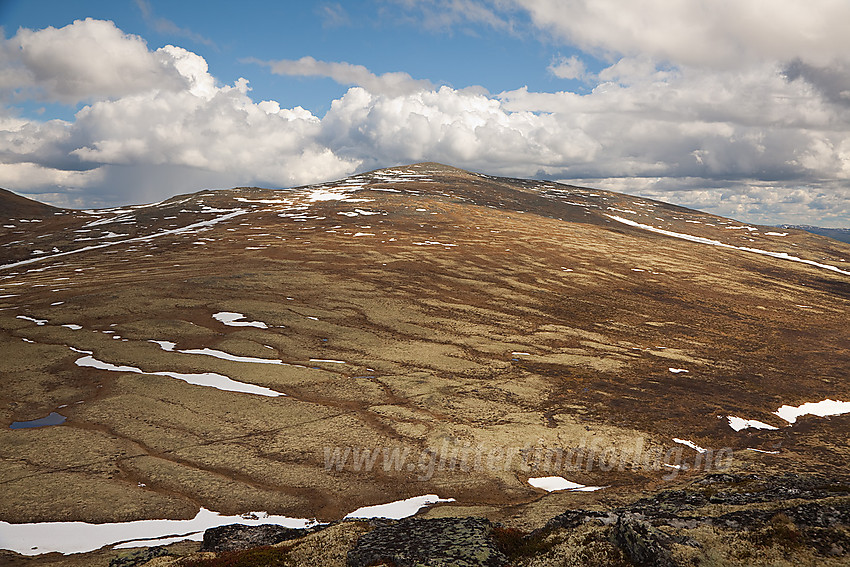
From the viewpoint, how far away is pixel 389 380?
144 ft

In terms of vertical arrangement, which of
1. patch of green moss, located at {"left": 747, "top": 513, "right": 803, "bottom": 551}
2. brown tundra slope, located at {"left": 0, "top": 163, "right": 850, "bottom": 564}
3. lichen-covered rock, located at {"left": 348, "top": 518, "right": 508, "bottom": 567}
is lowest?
brown tundra slope, located at {"left": 0, "top": 163, "right": 850, "bottom": 564}

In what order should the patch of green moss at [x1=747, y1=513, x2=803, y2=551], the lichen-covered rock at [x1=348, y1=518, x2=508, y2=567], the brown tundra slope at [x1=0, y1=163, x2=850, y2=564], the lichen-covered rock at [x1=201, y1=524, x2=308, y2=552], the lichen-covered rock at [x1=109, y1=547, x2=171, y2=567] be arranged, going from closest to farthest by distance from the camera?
the patch of green moss at [x1=747, y1=513, x2=803, y2=551]
the lichen-covered rock at [x1=348, y1=518, x2=508, y2=567]
the lichen-covered rock at [x1=109, y1=547, x2=171, y2=567]
the lichen-covered rock at [x1=201, y1=524, x2=308, y2=552]
the brown tundra slope at [x1=0, y1=163, x2=850, y2=564]

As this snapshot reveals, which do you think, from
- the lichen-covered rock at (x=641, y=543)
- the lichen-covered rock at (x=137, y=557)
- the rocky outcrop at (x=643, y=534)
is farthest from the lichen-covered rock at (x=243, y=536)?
the lichen-covered rock at (x=641, y=543)

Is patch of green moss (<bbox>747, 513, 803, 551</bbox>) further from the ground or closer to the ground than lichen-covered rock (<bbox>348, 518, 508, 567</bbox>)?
further from the ground

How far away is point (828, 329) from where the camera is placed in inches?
2921

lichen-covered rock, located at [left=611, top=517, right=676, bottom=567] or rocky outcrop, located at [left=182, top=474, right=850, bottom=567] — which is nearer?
lichen-covered rock, located at [left=611, top=517, right=676, bottom=567]

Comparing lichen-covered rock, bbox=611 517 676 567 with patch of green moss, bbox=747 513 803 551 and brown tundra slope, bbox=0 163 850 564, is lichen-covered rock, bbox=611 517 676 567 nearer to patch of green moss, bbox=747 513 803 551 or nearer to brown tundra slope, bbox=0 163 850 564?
patch of green moss, bbox=747 513 803 551

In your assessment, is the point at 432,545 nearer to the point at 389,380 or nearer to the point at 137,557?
the point at 137,557

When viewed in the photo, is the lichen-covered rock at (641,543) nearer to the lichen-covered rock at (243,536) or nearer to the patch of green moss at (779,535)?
the patch of green moss at (779,535)

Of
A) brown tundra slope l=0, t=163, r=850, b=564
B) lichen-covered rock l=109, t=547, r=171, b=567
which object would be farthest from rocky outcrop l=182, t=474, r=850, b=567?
brown tundra slope l=0, t=163, r=850, b=564

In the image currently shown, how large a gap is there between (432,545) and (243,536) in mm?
8831

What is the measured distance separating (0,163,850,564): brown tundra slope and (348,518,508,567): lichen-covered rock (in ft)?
21.8

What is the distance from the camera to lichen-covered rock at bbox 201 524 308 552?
64.6ft

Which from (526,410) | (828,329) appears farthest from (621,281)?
(526,410)
